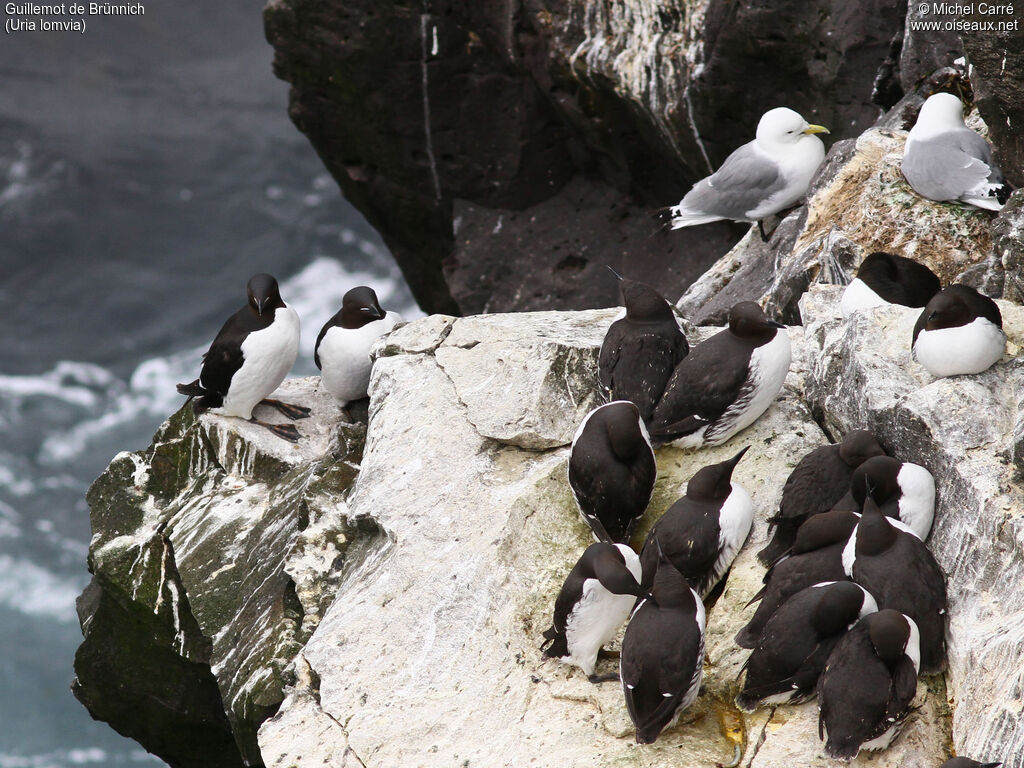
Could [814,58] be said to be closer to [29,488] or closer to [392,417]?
[392,417]

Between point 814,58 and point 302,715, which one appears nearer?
point 302,715

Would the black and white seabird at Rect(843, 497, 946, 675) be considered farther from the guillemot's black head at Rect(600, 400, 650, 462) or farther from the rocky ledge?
the guillemot's black head at Rect(600, 400, 650, 462)

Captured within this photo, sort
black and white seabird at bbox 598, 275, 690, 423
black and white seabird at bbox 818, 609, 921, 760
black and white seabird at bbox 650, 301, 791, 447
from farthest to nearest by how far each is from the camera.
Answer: black and white seabird at bbox 598, 275, 690, 423
black and white seabird at bbox 650, 301, 791, 447
black and white seabird at bbox 818, 609, 921, 760

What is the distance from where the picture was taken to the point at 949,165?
19.8 ft

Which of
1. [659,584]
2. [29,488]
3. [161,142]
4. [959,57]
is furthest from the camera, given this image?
[161,142]

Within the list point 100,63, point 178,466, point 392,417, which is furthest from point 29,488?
point 392,417

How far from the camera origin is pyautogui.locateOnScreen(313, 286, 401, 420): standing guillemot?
667cm

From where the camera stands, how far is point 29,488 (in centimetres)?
1512

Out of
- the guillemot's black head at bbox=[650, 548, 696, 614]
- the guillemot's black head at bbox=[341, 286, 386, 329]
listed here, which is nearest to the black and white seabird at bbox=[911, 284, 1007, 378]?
the guillemot's black head at bbox=[650, 548, 696, 614]

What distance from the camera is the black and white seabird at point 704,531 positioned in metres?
4.36

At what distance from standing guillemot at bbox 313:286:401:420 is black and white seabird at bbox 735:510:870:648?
10.4ft

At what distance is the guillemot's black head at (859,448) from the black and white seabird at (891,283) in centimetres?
101

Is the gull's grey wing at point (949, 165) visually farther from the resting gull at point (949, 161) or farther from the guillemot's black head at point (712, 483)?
the guillemot's black head at point (712, 483)

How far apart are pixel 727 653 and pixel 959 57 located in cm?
469
